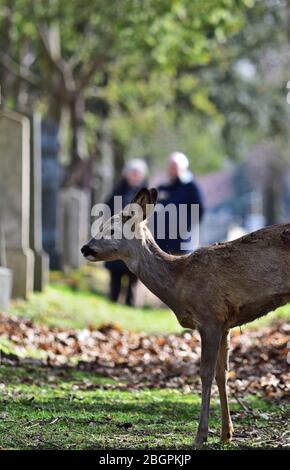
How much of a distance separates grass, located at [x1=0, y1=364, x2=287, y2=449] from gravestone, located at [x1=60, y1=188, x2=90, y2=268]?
1369 cm

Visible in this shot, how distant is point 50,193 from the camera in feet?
79.4

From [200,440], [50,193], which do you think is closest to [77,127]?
[50,193]

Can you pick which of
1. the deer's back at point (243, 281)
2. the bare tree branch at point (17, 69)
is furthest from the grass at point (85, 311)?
the bare tree branch at point (17, 69)

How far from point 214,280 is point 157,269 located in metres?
0.50

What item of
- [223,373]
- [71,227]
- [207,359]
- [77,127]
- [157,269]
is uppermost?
[77,127]

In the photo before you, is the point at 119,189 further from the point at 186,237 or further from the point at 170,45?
the point at 170,45

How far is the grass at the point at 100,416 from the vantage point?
8.67 meters

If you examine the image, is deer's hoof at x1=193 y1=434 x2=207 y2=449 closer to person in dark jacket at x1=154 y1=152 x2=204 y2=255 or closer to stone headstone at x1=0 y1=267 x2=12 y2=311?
person in dark jacket at x1=154 y1=152 x2=204 y2=255

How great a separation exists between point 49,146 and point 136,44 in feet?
13.1

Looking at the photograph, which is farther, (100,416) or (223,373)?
(100,416)

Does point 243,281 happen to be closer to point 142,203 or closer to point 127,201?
point 142,203
